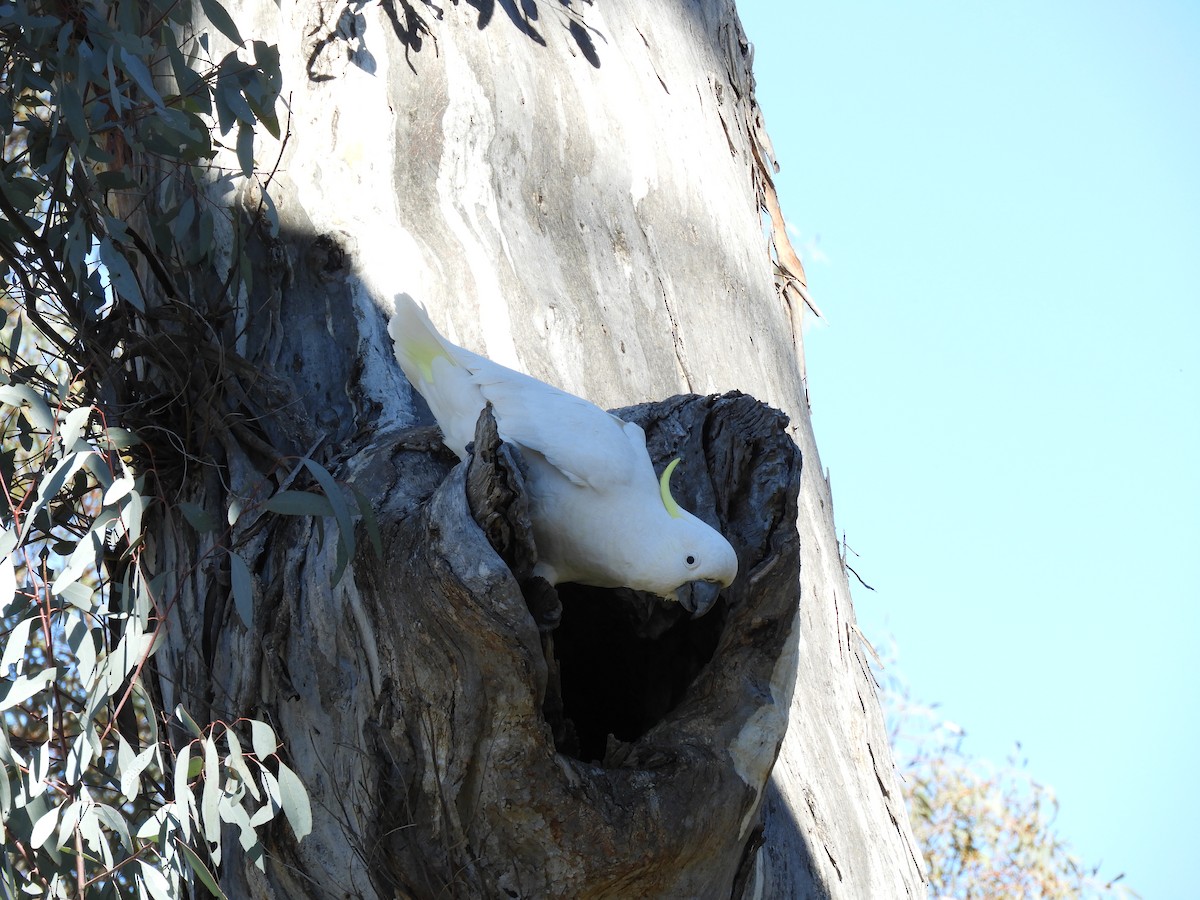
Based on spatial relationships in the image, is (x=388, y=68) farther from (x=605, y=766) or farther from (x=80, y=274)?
(x=605, y=766)

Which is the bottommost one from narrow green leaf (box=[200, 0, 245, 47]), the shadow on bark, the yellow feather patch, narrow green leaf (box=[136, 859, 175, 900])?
narrow green leaf (box=[136, 859, 175, 900])

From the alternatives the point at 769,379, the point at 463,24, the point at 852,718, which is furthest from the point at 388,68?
the point at 852,718

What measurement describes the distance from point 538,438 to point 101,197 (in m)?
0.68

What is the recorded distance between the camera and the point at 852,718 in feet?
7.29

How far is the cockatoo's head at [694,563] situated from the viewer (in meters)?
1.41

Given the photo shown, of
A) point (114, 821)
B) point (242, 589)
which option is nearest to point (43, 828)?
point (114, 821)

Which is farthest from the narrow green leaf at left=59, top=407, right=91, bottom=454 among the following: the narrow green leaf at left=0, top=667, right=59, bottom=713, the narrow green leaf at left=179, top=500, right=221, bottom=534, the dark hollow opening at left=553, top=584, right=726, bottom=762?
the dark hollow opening at left=553, top=584, right=726, bottom=762

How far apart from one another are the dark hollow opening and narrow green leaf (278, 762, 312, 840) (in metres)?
0.42

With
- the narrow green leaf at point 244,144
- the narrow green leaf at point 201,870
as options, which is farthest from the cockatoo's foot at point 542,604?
the narrow green leaf at point 244,144

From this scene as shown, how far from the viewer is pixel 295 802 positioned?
1278 millimetres

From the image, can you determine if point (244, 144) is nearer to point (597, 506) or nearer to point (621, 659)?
point (597, 506)

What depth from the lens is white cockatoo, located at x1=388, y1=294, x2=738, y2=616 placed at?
142 cm

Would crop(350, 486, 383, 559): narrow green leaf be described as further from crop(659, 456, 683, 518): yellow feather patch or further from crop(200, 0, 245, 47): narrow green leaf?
crop(200, 0, 245, 47): narrow green leaf

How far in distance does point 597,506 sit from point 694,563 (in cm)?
14
